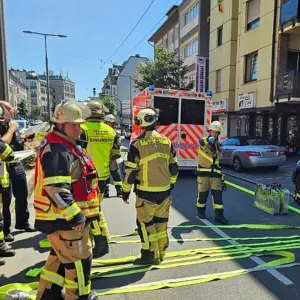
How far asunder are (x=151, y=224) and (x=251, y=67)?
1739 centimetres

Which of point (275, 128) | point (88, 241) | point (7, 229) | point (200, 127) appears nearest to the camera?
point (88, 241)

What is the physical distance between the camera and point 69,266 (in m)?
2.62

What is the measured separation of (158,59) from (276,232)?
20238mm

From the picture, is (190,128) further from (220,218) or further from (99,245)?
(99,245)

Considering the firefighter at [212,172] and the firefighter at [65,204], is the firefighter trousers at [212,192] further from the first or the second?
the firefighter at [65,204]

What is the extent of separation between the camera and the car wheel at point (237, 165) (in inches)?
466

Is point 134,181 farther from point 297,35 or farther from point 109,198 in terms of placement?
point 297,35

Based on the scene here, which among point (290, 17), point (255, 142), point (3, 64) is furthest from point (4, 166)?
point (290, 17)

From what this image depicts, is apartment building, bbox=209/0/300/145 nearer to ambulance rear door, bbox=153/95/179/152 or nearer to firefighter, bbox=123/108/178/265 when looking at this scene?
ambulance rear door, bbox=153/95/179/152

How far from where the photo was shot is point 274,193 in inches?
244

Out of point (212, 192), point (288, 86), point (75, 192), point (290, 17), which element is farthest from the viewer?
point (288, 86)

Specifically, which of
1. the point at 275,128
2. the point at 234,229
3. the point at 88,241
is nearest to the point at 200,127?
the point at 234,229

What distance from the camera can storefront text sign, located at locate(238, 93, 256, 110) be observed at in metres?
18.0

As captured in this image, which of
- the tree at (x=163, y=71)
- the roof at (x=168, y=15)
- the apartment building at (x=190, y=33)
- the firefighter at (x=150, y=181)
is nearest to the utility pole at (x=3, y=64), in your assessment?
the firefighter at (x=150, y=181)
